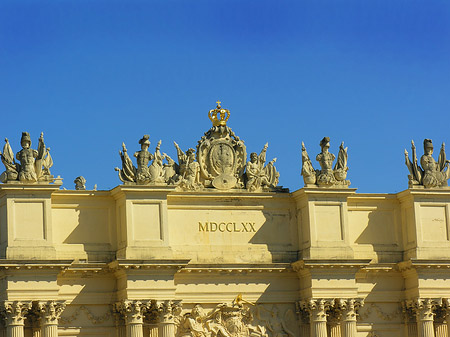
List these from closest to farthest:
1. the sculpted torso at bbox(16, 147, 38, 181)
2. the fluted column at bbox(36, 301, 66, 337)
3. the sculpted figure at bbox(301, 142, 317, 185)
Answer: the fluted column at bbox(36, 301, 66, 337), the sculpted torso at bbox(16, 147, 38, 181), the sculpted figure at bbox(301, 142, 317, 185)

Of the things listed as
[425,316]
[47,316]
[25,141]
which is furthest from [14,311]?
[425,316]

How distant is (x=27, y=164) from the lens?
41.0m

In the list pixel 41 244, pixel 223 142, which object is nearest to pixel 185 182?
pixel 223 142

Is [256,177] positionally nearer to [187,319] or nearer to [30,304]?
[187,319]

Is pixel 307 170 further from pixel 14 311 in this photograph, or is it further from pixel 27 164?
pixel 14 311

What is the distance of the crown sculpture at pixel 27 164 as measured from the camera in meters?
40.9

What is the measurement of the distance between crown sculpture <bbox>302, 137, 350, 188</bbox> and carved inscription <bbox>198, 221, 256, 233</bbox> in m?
2.08

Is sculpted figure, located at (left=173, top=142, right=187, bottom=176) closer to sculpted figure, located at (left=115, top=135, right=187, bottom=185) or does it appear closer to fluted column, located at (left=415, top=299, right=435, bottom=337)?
sculpted figure, located at (left=115, top=135, right=187, bottom=185)

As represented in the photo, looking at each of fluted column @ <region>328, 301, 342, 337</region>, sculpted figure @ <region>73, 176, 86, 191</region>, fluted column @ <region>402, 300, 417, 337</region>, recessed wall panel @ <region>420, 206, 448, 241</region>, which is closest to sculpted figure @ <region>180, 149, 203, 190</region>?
sculpted figure @ <region>73, 176, 86, 191</region>

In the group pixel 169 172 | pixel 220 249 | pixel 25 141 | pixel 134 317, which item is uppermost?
pixel 25 141

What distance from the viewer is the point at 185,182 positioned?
140ft

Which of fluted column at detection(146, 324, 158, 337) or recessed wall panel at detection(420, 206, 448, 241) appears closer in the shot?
fluted column at detection(146, 324, 158, 337)

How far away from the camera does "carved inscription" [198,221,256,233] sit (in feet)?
141

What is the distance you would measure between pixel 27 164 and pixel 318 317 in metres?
9.29
